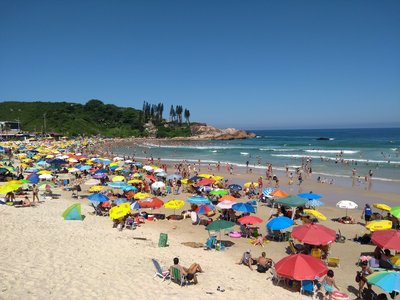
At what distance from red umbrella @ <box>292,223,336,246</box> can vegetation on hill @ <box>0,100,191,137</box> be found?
99340mm

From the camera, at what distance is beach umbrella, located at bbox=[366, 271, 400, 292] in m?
7.24

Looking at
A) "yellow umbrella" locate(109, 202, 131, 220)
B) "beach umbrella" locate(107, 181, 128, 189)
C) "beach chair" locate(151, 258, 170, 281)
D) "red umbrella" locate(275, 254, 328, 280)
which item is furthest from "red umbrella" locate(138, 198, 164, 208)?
"red umbrella" locate(275, 254, 328, 280)

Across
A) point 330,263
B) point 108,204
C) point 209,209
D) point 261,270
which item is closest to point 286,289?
point 261,270

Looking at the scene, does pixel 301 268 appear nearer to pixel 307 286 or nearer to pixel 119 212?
pixel 307 286

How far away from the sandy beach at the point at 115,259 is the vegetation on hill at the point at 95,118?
94.5 m

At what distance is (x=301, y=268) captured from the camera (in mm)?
8164

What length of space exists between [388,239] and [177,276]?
20.2 feet

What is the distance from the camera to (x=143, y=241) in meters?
11.9

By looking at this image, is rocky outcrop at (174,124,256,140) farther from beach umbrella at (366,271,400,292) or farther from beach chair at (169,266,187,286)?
beach umbrella at (366,271,400,292)

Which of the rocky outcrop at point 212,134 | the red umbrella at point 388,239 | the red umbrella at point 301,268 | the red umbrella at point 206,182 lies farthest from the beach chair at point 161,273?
the rocky outcrop at point 212,134

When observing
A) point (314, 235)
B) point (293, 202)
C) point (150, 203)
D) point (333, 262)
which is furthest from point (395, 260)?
point (150, 203)

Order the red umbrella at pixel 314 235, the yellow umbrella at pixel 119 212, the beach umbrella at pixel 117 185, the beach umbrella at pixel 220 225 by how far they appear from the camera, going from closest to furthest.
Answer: the red umbrella at pixel 314 235
the beach umbrella at pixel 220 225
the yellow umbrella at pixel 119 212
the beach umbrella at pixel 117 185

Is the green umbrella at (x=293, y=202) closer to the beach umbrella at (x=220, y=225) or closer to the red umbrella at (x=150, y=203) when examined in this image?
the beach umbrella at (x=220, y=225)

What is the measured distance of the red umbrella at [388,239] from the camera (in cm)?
963
